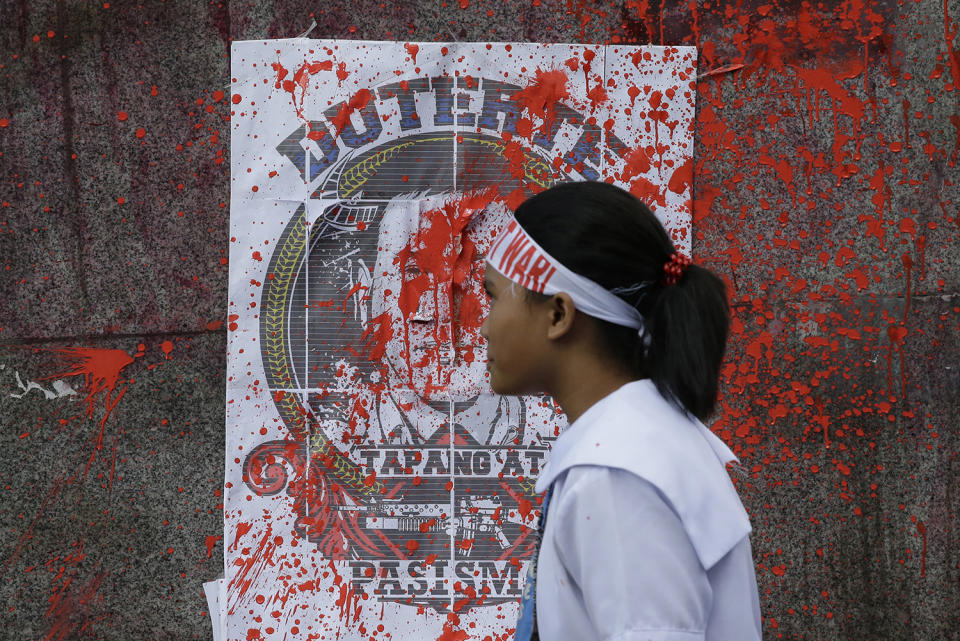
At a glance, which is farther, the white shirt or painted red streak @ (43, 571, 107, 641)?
painted red streak @ (43, 571, 107, 641)

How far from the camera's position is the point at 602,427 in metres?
0.98

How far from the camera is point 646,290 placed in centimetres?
109

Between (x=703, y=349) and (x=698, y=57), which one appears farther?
(x=698, y=57)

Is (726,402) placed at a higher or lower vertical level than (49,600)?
higher

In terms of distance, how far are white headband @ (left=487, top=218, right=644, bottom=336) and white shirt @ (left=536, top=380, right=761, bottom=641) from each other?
12 centimetres

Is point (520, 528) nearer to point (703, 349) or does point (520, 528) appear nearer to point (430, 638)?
point (430, 638)

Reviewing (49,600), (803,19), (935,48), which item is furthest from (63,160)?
(935,48)

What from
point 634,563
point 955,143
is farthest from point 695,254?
point 634,563

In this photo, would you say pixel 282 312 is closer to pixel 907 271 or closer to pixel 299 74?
pixel 299 74

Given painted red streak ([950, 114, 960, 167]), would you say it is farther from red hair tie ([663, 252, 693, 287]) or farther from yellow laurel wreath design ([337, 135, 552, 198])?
red hair tie ([663, 252, 693, 287])

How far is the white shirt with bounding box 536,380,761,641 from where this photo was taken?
88 cm

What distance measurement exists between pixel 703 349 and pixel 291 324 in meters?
1.28

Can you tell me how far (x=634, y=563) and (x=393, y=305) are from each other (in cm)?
122

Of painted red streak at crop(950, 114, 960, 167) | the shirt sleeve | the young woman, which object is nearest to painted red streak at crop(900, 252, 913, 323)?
painted red streak at crop(950, 114, 960, 167)
